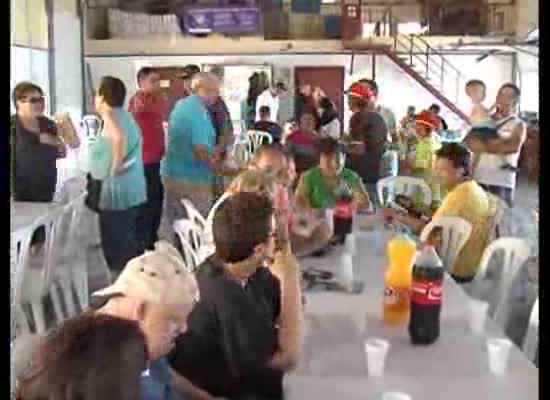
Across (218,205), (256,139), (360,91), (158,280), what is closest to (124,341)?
(158,280)

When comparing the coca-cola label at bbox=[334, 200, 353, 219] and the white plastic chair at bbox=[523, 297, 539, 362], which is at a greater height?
the coca-cola label at bbox=[334, 200, 353, 219]

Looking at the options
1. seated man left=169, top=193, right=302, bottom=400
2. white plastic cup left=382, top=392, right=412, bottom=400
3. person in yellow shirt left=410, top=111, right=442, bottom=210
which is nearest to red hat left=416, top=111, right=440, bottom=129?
person in yellow shirt left=410, top=111, right=442, bottom=210

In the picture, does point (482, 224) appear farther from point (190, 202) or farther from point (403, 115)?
point (190, 202)

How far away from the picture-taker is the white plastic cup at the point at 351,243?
108 cm

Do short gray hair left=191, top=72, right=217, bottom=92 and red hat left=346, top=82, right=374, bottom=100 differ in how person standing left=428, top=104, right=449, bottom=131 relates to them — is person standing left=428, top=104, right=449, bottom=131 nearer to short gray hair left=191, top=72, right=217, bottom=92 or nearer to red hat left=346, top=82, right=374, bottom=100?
red hat left=346, top=82, right=374, bottom=100

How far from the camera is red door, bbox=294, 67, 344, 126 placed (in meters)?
1.00

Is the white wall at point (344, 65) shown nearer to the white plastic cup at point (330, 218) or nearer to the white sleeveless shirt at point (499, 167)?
the white sleeveless shirt at point (499, 167)

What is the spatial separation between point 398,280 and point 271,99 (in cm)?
27

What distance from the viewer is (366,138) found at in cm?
105

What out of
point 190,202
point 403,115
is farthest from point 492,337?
point 190,202

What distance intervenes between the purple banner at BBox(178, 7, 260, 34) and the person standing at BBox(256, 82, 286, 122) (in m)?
0.07

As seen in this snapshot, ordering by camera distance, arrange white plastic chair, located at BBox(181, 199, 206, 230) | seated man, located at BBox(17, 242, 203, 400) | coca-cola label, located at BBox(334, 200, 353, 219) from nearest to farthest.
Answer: seated man, located at BBox(17, 242, 203, 400) → white plastic chair, located at BBox(181, 199, 206, 230) → coca-cola label, located at BBox(334, 200, 353, 219)

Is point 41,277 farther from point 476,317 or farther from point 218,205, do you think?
point 476,317

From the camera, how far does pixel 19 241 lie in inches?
36.4
